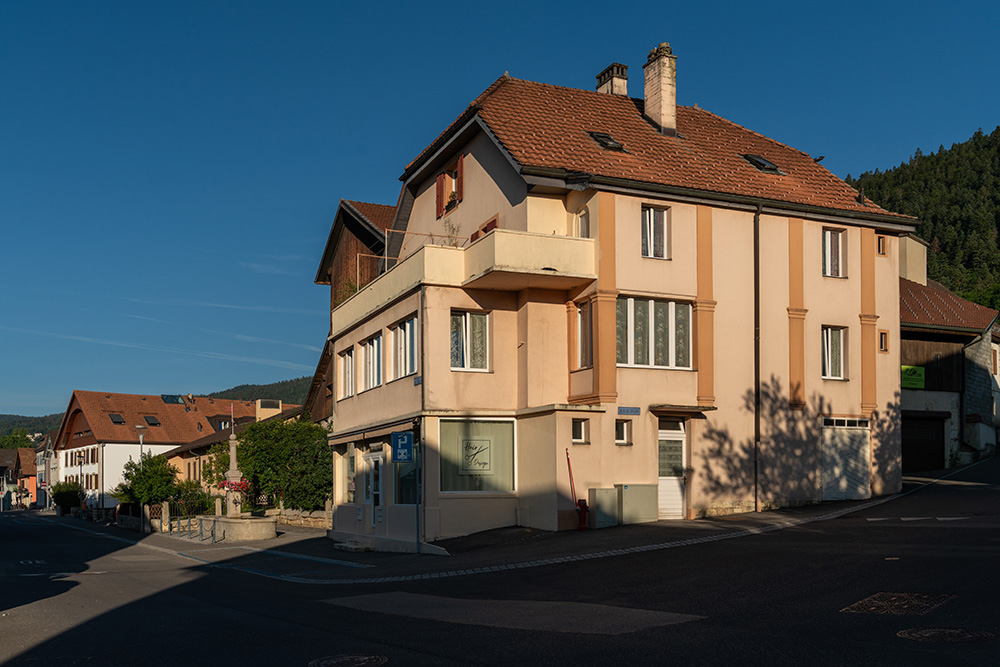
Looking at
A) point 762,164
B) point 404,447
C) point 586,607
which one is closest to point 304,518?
point 404,447

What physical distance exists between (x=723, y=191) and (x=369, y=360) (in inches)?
447

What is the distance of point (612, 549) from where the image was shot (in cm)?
1862

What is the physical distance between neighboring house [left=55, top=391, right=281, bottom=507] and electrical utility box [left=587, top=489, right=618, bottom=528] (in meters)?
63.3

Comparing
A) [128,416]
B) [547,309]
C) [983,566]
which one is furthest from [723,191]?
[128,416]

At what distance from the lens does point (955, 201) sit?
99375 mm

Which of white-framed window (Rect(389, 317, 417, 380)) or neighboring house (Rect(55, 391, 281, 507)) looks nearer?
white-framed window (Rect(389, 317, 417, 380))

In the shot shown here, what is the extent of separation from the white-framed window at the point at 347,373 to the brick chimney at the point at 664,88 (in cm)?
1176

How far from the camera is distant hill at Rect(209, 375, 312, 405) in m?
156

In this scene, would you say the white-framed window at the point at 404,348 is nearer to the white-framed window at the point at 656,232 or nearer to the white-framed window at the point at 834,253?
the white-framed window at the point at 656,232

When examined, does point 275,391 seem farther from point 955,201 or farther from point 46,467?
point 955,201

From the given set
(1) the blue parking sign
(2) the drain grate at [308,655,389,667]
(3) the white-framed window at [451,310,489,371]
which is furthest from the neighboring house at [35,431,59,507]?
(2) the drain grate at [308,655,389,667]

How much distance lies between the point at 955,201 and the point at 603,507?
8986 centimetres

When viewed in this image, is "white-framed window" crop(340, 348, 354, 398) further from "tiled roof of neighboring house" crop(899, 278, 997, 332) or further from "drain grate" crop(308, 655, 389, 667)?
"drain grate" crop(308, 655, 389, 667)

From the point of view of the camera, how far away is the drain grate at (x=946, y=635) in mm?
8648
